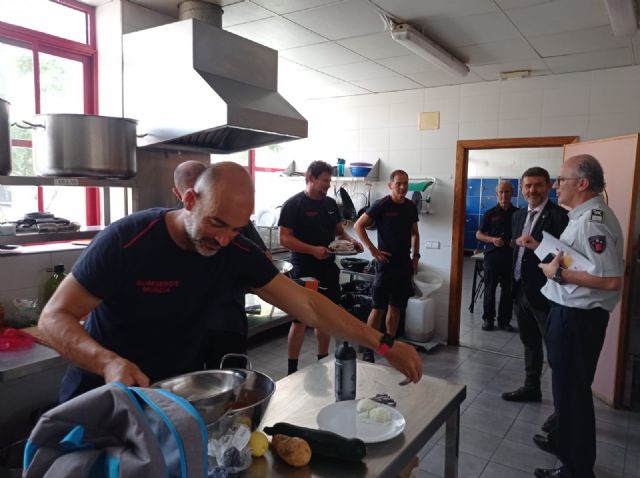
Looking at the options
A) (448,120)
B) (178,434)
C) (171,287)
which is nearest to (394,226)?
(448,120)

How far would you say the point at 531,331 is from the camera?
320 cm

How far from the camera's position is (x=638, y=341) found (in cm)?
359

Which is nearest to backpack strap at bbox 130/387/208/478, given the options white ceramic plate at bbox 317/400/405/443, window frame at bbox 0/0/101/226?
white ceramic plate at bbox 317/400/405/443

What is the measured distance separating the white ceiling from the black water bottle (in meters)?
2.07

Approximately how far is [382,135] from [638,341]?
294 centimetres

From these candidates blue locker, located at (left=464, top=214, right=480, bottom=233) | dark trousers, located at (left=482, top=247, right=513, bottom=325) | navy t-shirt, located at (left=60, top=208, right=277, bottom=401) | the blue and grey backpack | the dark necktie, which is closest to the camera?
the blue and grey backpack

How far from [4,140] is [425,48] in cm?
249

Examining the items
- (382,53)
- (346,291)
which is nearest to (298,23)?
(382,53)

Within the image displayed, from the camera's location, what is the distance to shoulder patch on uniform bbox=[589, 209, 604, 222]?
2.18m

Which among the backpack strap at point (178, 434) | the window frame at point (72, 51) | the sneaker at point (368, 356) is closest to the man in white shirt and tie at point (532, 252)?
the sneaker at point (368, 356)

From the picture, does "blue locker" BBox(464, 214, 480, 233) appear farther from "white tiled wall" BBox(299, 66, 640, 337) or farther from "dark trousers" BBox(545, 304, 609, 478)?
"dark trousers" BBox(545, 304, 609, 478)

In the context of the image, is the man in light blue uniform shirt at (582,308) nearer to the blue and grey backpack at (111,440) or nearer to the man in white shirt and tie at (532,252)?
the man in white shirt and tie at (532,252)

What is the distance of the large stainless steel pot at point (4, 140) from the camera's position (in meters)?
1.92

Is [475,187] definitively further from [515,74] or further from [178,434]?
[178,434]
